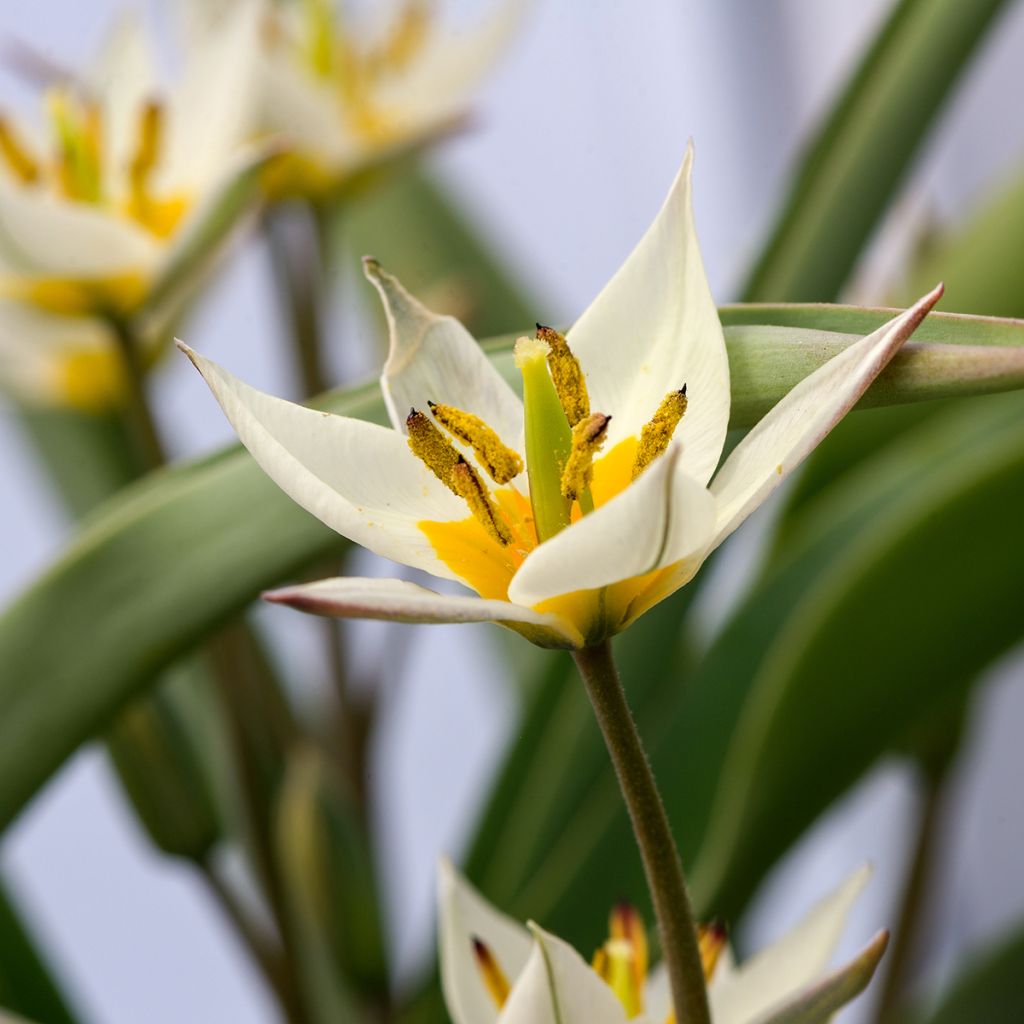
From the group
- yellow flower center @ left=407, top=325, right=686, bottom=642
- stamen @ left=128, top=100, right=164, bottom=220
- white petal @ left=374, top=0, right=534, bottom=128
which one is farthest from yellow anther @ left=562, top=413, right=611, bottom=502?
white petal @ left=374, top=0, right=534, bottom=128

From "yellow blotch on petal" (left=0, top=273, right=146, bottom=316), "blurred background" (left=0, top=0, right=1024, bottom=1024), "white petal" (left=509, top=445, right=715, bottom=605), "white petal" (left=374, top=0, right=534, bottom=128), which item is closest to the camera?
"white petal" (left=509, top=445, right=715, bottom=605)

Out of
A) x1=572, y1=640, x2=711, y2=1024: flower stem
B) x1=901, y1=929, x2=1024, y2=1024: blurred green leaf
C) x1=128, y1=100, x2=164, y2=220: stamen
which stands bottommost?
x1=901, y1=929, x2=1024, y2=1024: blurred green leaf

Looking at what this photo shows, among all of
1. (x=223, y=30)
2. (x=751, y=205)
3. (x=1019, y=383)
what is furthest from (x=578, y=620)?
(x=751, y=205)

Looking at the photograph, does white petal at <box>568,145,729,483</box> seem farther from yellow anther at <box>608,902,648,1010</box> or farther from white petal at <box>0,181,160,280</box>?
white petal at <box>0,181,160,280</box>

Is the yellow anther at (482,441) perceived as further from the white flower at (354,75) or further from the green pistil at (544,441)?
the white flower at (354,75)

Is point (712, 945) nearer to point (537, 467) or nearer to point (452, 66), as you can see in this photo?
point (537, 467)

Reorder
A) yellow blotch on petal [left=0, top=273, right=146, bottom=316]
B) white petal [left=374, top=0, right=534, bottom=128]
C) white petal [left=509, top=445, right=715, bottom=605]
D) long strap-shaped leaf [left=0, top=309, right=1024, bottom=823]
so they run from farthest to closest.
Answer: white petal [left=374, top=0, right=534, bottom=128]
yellow blotch on petal [left=0, top=273, right=146, bottom=316]
long strap-shaped leaf [left=0, top=309, right=1024, bottom=823]
white petal [left=509, top=445, right=715, bottom=605]

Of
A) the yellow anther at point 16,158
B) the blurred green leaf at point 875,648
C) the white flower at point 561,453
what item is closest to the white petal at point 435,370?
the white flower at point 561,453

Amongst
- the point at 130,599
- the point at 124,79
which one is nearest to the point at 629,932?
the point at 130,599
